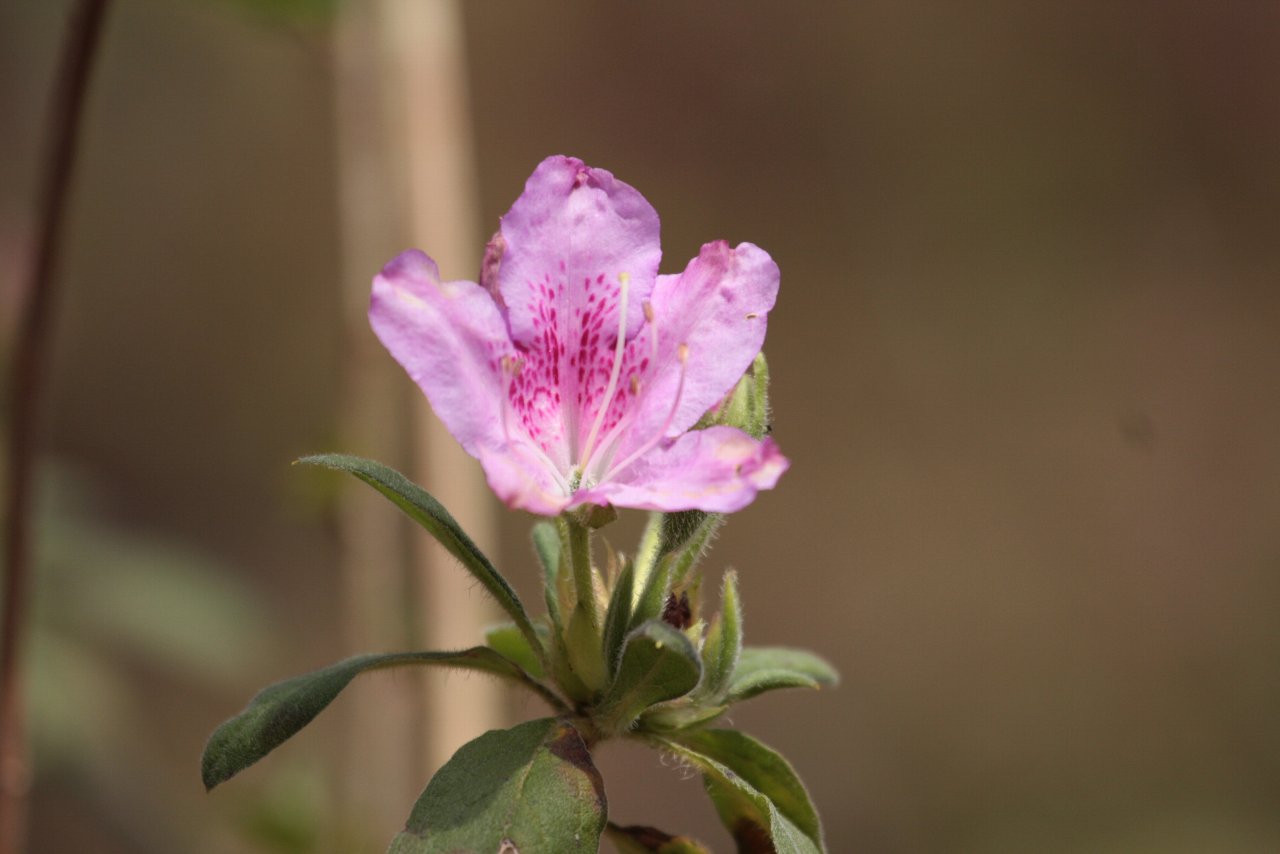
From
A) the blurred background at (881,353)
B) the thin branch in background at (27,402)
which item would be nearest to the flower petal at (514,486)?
the thin branch in background at (27,402)

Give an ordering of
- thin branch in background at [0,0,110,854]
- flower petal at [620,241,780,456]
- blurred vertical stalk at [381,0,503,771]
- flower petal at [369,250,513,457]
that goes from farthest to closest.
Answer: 1. blurred vertical stalk at [381,0,503,771]
2. thin branch in background at [0,0,110,854]
3. flower petal at [620,241,780,456]
4. flower petal at [369,250,513,457]

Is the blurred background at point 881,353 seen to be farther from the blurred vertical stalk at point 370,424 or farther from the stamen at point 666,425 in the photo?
the stamen at point 666,425

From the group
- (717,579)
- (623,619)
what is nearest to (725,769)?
(623,619)

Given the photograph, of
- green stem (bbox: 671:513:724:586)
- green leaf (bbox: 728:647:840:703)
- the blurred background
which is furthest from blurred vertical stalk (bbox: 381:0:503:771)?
the blurred background

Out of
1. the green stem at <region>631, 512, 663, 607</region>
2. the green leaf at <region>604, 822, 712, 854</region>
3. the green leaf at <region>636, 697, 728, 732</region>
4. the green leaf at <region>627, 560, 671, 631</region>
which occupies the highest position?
the green stem at <region>631, 512, 663, 607</region>

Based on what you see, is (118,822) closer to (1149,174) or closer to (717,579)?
(717,579)

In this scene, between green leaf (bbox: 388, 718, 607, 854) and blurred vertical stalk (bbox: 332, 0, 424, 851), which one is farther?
blurred vertical stalk (bbox: 332, 0, 424, 851)

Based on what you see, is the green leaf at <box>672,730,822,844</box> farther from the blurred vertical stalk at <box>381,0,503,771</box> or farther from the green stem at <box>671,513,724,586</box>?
the blurred vertical stalk at <box>381,0,503,771</box>
